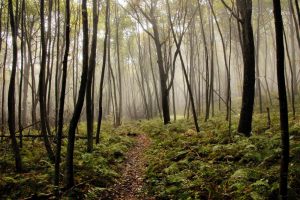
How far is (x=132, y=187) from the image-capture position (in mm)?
7480

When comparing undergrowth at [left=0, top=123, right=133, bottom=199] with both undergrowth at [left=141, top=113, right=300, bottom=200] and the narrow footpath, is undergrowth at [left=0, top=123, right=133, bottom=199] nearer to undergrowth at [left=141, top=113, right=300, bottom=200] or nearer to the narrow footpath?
the narrow footpath

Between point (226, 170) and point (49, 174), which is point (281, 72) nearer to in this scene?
point (226, 170)

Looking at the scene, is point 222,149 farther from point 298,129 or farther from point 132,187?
point 132,187

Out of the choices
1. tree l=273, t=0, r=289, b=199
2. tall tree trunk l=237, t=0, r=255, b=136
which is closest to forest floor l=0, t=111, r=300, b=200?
tall tree trunk l=237, t=0, r=255, b=136

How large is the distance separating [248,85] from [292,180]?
15.5ft

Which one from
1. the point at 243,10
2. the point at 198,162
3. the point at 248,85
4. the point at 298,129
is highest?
the point at 243,10

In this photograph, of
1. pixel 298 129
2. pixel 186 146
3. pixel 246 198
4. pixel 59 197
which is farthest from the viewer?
pixel 186 146

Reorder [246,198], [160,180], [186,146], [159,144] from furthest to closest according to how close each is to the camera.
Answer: [159,144]
[186,146]
[160,180]
[246,198]

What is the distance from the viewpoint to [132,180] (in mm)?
8062

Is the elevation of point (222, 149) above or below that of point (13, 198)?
above

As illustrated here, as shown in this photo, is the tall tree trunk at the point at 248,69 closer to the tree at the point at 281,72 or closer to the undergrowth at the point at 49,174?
the undergrowth at the point at 49,174

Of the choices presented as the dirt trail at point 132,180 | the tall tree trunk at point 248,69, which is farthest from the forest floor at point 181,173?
the tall tree trunk at point 248,69

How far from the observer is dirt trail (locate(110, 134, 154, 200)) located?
6863mm

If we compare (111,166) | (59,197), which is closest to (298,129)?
(111,166)
